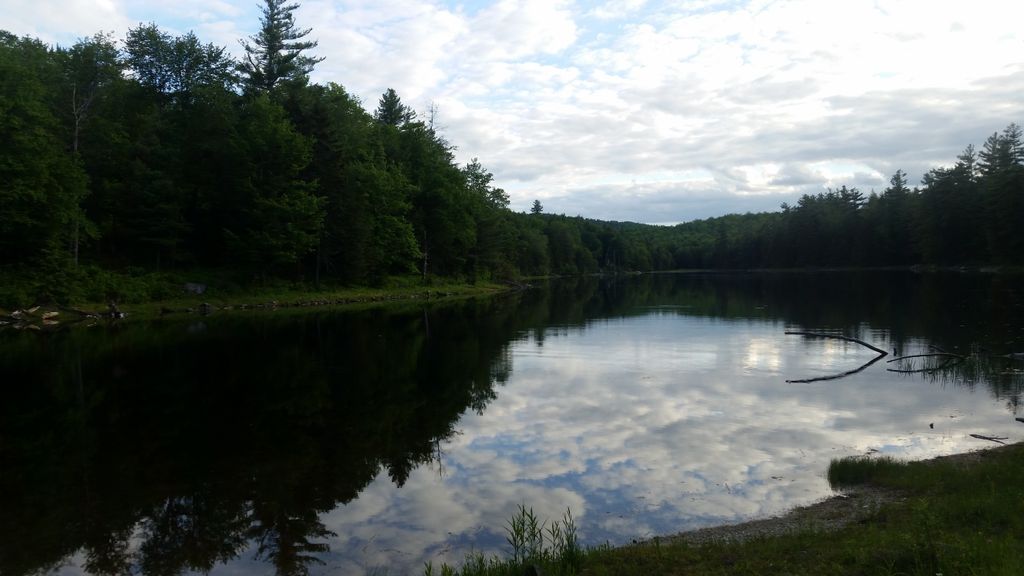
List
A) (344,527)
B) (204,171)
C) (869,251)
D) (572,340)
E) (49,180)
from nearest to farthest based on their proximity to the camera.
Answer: (344,527) → (572,340) → (49,180) → (204,171) → (869,251)

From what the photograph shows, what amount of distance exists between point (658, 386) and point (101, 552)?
50.3 ft

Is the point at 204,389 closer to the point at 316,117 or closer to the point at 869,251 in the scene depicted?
the point at 316,117

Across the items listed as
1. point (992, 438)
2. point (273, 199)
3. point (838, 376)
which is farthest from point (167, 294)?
point (992, 438)

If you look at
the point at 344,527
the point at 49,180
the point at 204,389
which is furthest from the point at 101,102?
the point at 344,527

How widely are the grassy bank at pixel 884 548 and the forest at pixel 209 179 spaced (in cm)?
4062

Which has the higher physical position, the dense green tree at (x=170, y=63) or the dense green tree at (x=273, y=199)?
the dense green tree at (x=170, y=63)

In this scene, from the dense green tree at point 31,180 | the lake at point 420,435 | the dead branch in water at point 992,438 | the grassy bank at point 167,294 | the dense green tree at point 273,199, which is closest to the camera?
the lake at point 420,435

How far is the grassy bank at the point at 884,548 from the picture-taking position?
20.3 feet

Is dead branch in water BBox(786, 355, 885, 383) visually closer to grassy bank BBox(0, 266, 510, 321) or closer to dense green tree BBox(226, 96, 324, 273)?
grassy bank BBox(0, 266, 510, 321)

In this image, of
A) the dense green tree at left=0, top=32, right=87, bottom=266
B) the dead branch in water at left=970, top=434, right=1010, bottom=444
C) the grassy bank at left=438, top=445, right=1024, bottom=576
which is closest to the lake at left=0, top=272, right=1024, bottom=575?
the dead branch in water at left=970, top=434, right=1010, bottom=444

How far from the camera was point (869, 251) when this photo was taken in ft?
411

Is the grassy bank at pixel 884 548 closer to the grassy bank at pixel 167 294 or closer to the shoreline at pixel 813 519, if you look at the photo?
the shoreline at pixel 813 519

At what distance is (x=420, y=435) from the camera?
1456 centimetres

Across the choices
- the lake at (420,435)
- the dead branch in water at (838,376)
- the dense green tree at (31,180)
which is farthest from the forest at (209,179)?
the dead branch in water at (838,376)
